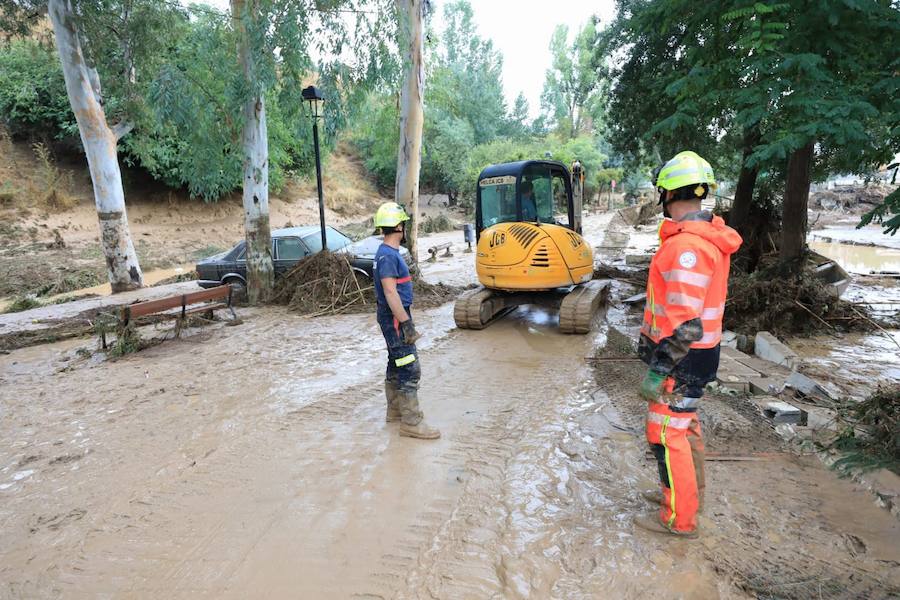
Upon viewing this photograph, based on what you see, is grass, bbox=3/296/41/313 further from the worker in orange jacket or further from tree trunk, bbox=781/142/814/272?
tree trunk, bbox=781/142/814/272

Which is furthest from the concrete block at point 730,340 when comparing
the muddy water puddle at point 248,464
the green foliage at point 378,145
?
the green foliage at point 378,145

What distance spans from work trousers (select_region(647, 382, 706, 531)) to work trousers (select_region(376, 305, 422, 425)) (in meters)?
2.13

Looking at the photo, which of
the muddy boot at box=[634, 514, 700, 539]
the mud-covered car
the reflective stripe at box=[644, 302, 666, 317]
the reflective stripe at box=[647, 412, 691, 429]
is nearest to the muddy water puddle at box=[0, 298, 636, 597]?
the muddy boot at box=[634, 514, 700, 539]

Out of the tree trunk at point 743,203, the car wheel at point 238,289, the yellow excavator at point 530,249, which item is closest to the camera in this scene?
the yellow excavator at point 530,249

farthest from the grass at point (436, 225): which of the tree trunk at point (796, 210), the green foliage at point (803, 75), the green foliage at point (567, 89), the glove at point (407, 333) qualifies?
the green foliage at point (567, 89)

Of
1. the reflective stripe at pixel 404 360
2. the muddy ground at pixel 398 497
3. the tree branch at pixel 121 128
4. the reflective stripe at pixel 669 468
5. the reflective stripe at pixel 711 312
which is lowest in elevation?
the muddy ground at pixel 398 497

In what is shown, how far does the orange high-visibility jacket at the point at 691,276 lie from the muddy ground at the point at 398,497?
49.6 inches

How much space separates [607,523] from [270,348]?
19.2 feet

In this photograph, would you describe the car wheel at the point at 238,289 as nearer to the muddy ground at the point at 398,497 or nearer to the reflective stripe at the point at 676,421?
the muddy ground at the point at 398,497

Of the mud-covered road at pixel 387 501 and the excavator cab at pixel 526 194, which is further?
the excavator cab at pixel 526 194

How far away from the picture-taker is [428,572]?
116 inches

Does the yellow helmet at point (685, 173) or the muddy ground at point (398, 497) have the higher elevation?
the yellow helmet at point (685, 173)

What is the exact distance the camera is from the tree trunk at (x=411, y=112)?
1106cm

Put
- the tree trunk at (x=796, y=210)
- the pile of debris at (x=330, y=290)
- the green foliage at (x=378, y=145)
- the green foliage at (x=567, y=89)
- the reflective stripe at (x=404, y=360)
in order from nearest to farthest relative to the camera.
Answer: the reflective stripe at (x=404, y=360)
the tree trunk at (x=796, y=210)
the pile of debris at (x=330, y=290)
the green foliage at (x=378, y=145)
the green foliage at (x=567, y=89)
